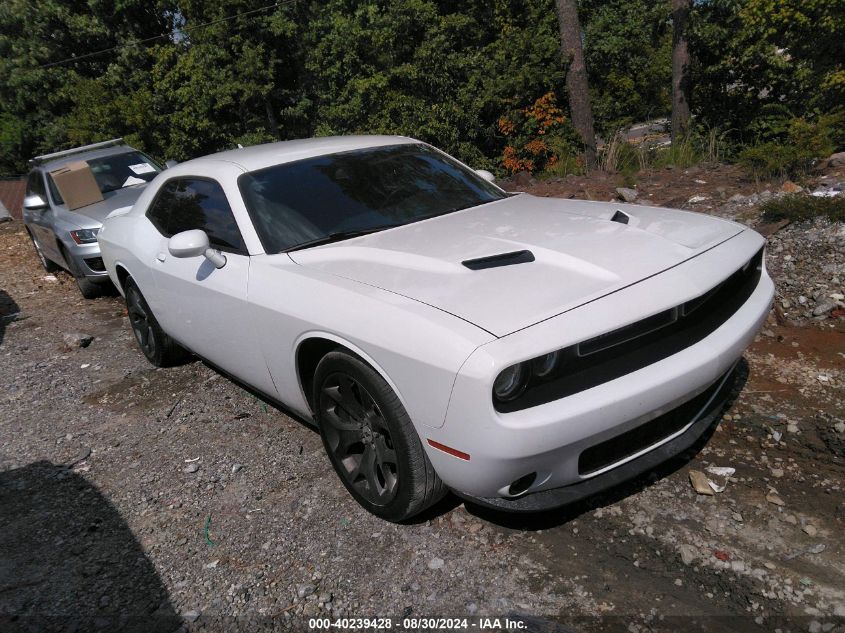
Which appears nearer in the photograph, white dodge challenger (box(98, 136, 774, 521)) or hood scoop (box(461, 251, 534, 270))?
white dodge challenger (box(98, 136, 774, 521))

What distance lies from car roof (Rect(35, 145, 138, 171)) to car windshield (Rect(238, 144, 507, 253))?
19.6 ft

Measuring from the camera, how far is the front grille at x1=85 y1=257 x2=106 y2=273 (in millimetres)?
7157

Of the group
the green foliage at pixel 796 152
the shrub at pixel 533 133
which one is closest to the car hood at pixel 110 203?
the green foliage at pixel 796 152

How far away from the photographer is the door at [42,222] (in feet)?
25.7

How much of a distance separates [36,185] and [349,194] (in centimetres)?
710

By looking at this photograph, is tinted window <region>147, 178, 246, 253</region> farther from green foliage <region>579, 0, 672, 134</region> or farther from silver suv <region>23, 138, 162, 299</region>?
green foliage <region>579, 0, 672, 134</region>

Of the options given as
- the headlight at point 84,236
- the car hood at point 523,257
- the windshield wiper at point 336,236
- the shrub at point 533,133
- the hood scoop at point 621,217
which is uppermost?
the windshield wiper at point 336,236

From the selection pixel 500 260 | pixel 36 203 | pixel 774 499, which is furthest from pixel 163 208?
pixel 36 203

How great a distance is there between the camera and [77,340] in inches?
237

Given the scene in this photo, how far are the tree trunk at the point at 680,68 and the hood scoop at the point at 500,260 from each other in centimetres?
1120

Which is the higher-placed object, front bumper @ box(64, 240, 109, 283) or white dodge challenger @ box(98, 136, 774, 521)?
white dodge challenger @ box(98, 136, 774, 521)

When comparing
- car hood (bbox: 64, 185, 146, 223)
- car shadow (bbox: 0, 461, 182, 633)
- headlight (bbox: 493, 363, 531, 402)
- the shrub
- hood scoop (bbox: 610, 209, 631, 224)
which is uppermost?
hood scoop (bbox: 610, 209, 631, 224)

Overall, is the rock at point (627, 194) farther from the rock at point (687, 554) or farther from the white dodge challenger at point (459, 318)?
the rock at point (687, 554)

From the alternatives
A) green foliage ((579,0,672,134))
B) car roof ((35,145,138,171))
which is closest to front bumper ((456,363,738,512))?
car roof ((35,145,138,171))
